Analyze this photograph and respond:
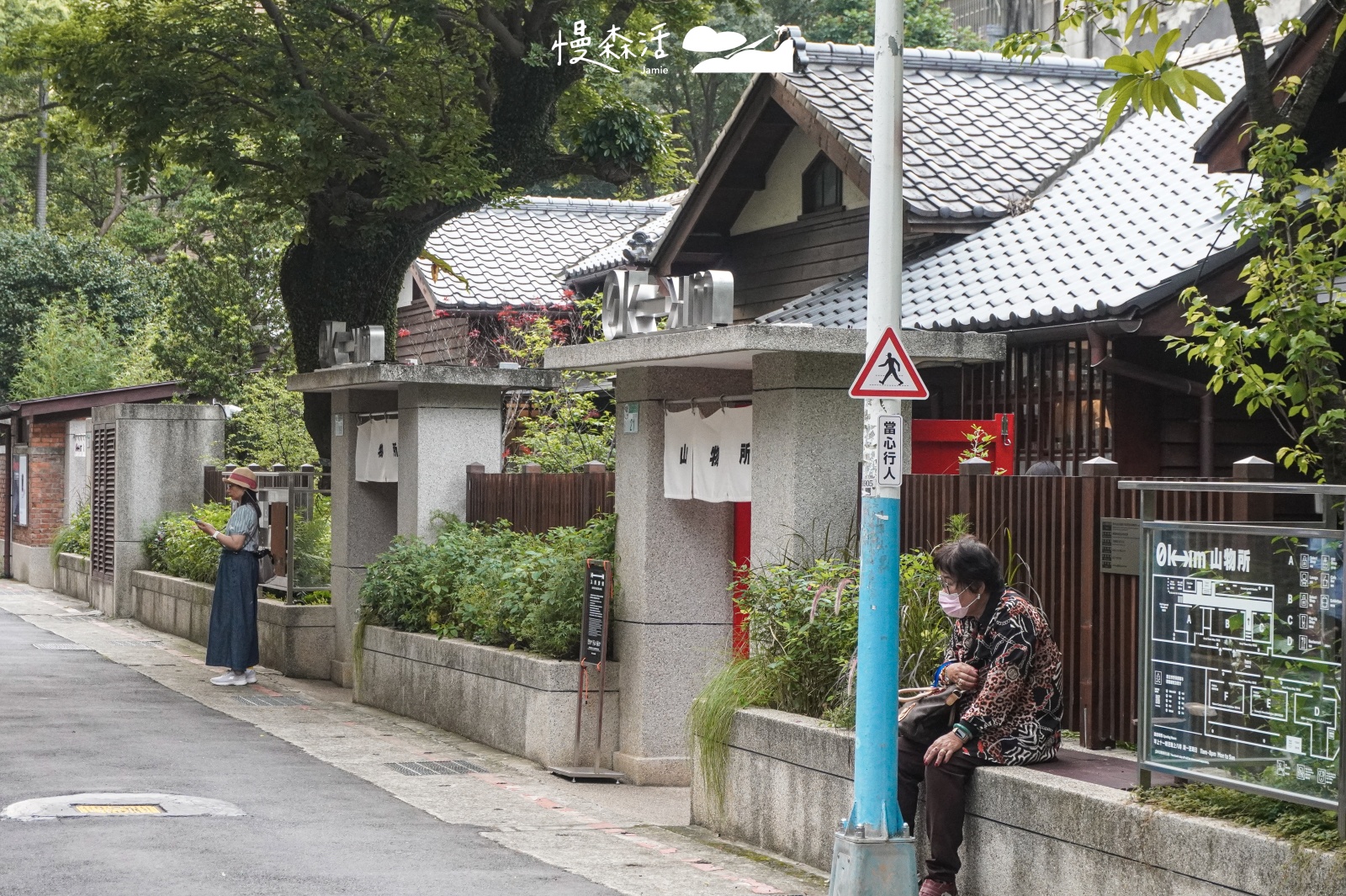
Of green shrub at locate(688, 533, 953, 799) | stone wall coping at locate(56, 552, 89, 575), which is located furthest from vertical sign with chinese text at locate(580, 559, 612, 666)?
stone wall coping at locate(56, 552, 89, 575)

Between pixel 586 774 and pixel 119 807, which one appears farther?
pixel 586 774

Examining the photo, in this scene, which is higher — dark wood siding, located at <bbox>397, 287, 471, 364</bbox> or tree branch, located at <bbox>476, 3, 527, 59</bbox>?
tree branch, located at <bbox>476, 3, 527, 59</bbox>

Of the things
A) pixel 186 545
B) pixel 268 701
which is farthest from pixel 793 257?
pixel 186 545

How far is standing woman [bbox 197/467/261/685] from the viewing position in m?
15.9

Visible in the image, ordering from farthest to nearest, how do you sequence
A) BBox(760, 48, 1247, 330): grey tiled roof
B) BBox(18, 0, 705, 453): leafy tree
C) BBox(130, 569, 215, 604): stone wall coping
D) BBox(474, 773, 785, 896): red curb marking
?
BBox(130, 569, 215, 604): stone wall coping → BBox(18, 0, 705, 453): leafy tree → BBox(760, 48, 1247, 330): grey tiled roof → BBox(474, 773, 785, 896): red curb marking

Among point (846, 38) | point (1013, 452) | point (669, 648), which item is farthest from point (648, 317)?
point (846, 38)

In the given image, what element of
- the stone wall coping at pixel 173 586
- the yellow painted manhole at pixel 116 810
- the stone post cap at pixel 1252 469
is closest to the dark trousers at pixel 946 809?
the stone post cap at pixel 1252 469

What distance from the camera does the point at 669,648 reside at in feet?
38.6

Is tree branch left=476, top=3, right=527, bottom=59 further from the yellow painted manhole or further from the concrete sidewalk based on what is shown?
the yellow painted manhole

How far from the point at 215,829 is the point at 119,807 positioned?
909 millimetres

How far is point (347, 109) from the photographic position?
17406 millimetres

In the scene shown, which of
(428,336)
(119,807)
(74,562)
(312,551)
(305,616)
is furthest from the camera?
(428,336)

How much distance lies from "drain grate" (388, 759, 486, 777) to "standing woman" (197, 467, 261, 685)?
4.74m

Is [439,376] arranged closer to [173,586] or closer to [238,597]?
[238,597]
